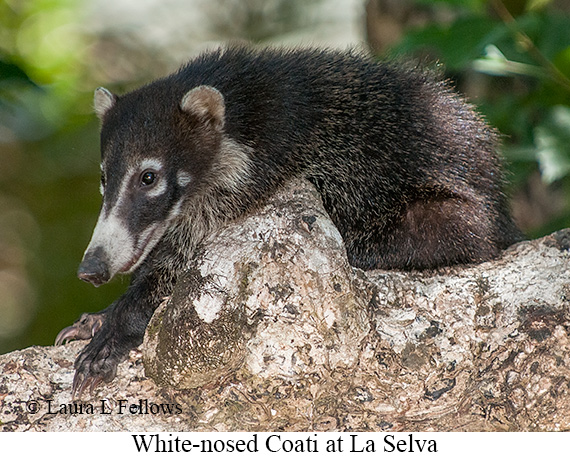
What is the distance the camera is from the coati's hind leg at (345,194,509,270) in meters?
4.36

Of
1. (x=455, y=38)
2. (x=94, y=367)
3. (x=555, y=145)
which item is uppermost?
(x=455, y=38)

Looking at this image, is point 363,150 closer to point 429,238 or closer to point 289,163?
point 289,163

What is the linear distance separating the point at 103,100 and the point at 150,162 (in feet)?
2.84

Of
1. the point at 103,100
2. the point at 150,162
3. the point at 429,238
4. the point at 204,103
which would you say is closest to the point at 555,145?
the point at 429,238

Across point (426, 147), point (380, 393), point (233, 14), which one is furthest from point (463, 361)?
point (233, 14)

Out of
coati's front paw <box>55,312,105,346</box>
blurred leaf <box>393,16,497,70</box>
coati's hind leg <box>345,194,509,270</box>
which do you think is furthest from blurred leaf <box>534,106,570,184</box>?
coati's front paw <box>55,312,105,346</box>

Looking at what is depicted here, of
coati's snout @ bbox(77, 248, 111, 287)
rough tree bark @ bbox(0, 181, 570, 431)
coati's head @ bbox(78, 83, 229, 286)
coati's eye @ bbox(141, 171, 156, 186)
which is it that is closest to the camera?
rough tree bark @ bbox(0, 181, 570, 431)

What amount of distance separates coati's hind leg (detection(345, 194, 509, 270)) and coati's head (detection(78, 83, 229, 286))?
3.72 feet

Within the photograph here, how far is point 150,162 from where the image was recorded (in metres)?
4.36

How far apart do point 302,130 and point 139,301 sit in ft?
5.05

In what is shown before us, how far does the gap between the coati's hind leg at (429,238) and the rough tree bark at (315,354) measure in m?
0.38

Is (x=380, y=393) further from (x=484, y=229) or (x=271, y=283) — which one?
(x=484, y=229)

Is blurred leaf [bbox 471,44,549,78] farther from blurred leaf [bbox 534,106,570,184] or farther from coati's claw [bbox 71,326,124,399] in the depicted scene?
coati's claw [bbox 71,326,124,399]

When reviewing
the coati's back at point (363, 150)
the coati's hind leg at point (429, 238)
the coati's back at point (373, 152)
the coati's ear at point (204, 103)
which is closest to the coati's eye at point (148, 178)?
the coati's back at point (363, 150)
